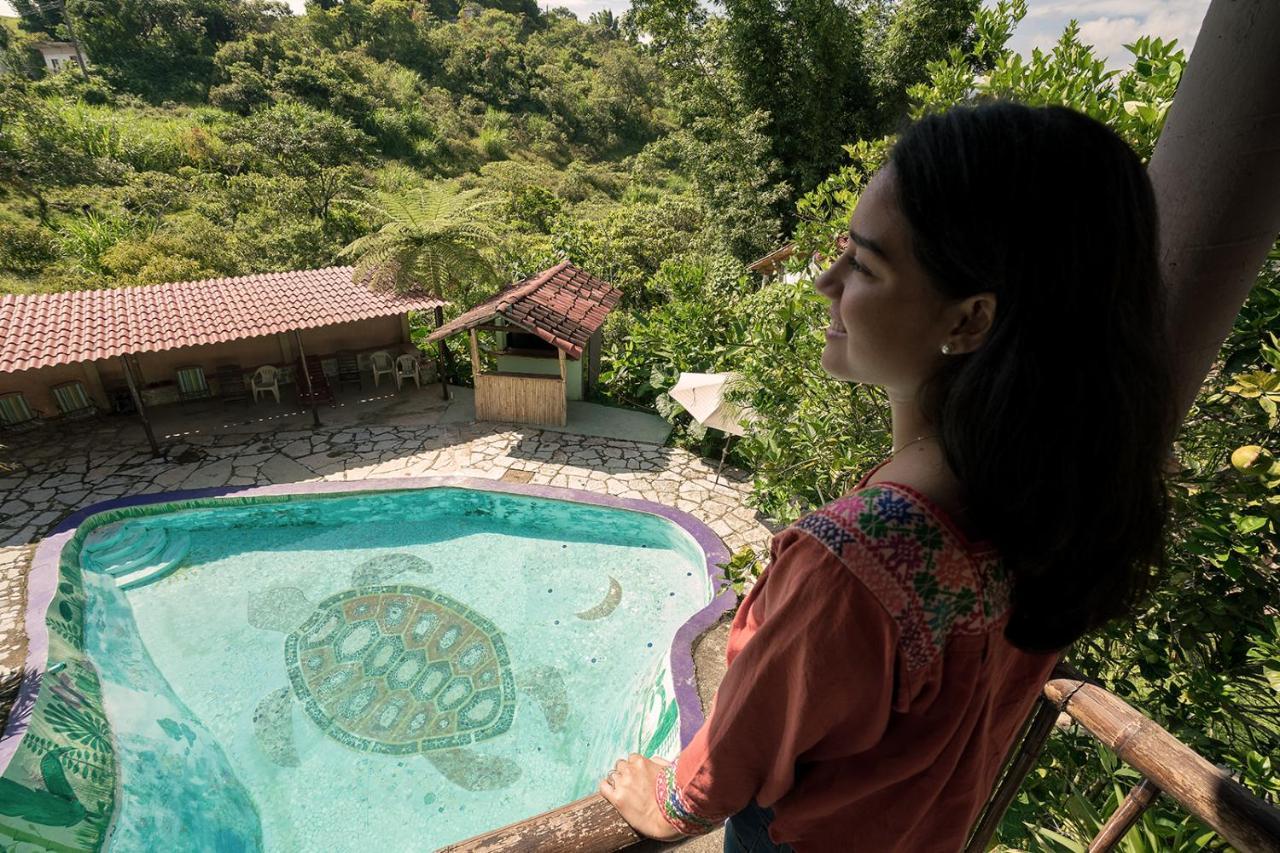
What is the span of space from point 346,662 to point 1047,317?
25.6 feet

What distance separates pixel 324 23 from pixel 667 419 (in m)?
48.3

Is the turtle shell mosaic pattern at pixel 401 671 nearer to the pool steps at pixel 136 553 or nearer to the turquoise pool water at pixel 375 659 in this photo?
the turquoise pool water at pixel 375 659

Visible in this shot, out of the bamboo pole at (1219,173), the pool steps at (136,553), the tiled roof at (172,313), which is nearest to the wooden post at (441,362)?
the tiled roof at (172,313)

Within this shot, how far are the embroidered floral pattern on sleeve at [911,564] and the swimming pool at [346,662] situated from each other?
16.8 ft

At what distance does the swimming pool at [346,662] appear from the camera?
5453 mm

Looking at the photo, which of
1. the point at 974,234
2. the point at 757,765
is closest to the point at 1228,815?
the point at 757,765

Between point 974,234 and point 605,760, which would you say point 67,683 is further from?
point 974,234

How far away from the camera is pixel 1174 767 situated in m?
1.32

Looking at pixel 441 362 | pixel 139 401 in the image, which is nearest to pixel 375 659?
pixel 139 401

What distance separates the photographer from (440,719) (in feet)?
20.9

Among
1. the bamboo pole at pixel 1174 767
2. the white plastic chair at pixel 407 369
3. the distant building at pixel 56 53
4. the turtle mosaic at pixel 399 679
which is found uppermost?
the distant building at pixel 56 53

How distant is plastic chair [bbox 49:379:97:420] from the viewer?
33.7 feet

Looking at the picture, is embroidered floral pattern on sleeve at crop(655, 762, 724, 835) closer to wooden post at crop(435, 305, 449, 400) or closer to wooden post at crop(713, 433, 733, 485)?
wooden post at crop(713, 433, 733, 485)

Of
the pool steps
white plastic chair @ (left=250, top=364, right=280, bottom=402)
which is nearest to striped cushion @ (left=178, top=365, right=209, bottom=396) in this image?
white plastic chair @ (left=250, top=364, right=280, bottom=402)
